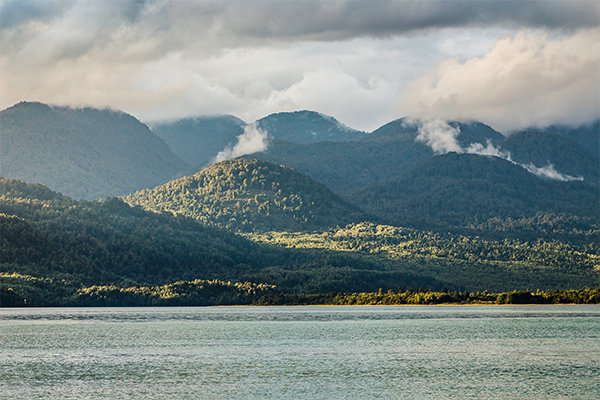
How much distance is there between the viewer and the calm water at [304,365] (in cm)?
9331

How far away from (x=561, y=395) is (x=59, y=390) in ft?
193

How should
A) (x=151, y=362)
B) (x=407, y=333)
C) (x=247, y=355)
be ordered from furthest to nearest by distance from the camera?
1. (x=407, y=333)
2. (x=247, y=355)
3. (x=151, y=362)

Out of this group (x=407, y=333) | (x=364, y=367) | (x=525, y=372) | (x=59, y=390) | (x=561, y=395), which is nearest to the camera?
(x=561, y=395)

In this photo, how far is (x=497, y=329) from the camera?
644ft

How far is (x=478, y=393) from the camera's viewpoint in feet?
300

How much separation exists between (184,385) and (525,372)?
46742 millimetres

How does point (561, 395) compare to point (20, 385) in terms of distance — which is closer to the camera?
point (561, 395)

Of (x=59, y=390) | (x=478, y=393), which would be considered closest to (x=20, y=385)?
(x=59, y=390)

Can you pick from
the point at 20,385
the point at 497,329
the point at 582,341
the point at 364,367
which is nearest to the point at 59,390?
the point at 20,385

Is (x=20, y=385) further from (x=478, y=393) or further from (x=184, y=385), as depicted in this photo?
(x=478, y=393)

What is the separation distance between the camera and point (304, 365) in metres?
118

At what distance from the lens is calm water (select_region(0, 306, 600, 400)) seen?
93.3 meters

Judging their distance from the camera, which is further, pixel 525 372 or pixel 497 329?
pixel 497 329

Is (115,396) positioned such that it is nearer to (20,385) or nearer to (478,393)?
(20,385)
